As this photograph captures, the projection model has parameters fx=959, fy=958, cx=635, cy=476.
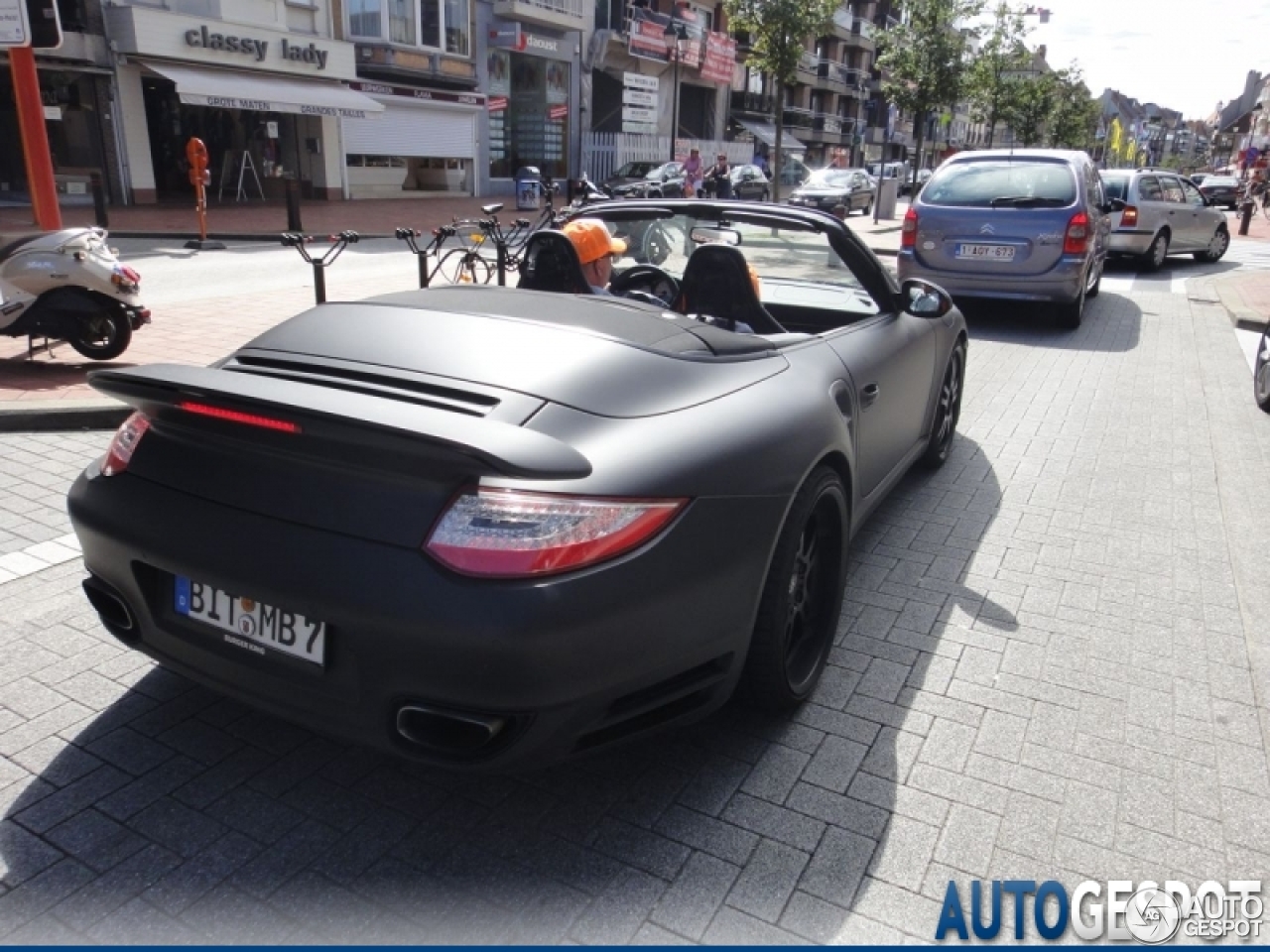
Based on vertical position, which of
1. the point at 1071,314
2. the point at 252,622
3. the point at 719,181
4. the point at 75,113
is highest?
the point at 75,113

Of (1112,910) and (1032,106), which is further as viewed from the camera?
(1032,106)

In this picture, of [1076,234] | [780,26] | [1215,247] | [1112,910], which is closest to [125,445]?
[1112,910]

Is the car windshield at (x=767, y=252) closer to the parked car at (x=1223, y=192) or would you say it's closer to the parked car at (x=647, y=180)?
the parked car at (x=647, y=180)

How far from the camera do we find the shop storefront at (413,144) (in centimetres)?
2959

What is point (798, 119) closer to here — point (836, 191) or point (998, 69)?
point (998, 69)

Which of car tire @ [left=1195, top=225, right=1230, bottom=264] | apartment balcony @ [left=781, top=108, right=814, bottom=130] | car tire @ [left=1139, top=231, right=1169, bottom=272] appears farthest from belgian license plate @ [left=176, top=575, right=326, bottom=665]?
apartment balcony @ [left=781, top=108, right=814, bottom=130]

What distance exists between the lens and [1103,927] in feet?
6.99

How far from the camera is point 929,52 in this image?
88.9 ft

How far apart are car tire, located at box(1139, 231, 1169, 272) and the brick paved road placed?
1342 cm

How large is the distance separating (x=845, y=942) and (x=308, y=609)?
1342 mm

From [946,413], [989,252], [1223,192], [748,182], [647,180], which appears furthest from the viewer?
[1223,192]

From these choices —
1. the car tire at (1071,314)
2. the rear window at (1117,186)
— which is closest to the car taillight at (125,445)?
the car tire at (1071,314)

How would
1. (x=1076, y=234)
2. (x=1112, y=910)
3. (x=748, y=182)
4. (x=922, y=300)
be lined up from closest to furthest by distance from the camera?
(x=1112, y=910) → (x=922, y=300) → (x=1076, y=234) → (x=748, y=182)

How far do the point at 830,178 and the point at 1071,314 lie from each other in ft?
64.8
